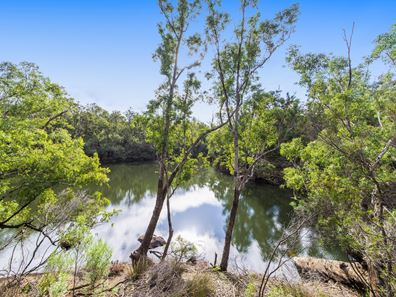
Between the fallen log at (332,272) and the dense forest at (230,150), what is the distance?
0.39 metres

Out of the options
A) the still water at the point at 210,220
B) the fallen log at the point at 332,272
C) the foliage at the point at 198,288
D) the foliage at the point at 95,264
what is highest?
the foliage at the point at 95,264

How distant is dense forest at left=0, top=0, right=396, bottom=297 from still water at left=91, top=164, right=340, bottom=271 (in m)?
1.31

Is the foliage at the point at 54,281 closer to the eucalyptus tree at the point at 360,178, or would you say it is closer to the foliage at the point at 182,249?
the foliage at the point at 182,249

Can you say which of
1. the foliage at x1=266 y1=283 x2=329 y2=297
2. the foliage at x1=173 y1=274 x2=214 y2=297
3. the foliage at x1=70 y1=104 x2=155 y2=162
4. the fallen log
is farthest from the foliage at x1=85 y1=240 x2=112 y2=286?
the foliage at x1=70 y1=104 x2=155 y2=162

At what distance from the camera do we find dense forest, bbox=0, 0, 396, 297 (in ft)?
17.2

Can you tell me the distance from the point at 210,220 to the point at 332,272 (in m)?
10.2

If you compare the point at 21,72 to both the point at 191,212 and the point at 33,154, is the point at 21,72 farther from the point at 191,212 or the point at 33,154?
the point at 191,212

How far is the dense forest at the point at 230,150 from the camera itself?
5250 millimetres

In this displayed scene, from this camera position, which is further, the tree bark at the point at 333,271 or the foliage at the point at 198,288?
the tree bark at the point at 333,271

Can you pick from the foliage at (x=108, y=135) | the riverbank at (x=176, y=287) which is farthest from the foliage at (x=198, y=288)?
the foliage at (x=108, y=135)

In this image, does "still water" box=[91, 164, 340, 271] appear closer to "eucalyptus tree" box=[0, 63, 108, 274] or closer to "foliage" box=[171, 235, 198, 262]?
"eucalyptus tree" box=[0, 63, 108, 274]

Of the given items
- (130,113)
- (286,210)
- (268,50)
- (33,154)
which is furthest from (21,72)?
(130,113)

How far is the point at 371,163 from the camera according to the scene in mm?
5648

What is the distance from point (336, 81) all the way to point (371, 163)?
4060 millimetres
